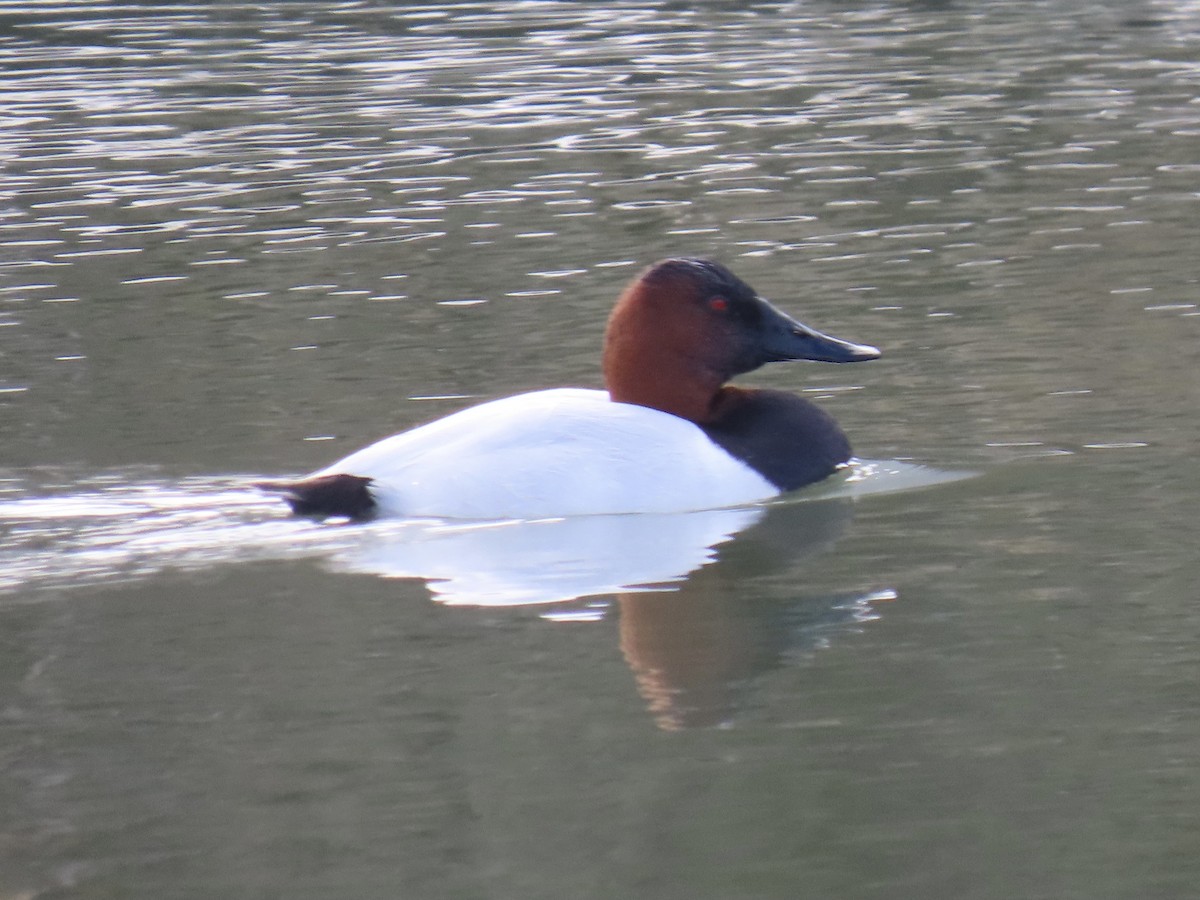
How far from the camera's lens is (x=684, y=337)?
7.67 metres

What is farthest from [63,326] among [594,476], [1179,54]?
[1179,54]

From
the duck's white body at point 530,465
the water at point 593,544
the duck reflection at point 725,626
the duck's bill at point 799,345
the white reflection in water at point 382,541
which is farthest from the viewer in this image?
the duck's bill at point 799,345

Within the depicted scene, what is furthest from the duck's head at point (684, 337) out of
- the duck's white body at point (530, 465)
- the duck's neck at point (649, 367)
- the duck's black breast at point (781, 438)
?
the duck's white body at point (530, 465)

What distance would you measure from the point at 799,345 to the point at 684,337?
50 cm

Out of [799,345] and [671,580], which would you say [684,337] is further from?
[671,580]

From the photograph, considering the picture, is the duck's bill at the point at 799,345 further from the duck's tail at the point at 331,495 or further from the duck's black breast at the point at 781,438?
the duck's tail at the point at 331,495

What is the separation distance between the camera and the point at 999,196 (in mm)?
13039

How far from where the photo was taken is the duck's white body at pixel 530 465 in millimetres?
7113

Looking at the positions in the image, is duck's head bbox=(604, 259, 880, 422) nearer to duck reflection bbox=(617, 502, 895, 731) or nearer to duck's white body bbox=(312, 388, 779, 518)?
duck's white body bbox=(312, 388, 779, 518)

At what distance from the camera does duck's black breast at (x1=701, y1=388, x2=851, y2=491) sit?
7605 mm

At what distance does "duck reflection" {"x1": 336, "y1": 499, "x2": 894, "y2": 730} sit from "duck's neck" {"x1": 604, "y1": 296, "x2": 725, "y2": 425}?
0.53 meters

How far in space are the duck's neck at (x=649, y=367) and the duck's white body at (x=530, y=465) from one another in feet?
1.20

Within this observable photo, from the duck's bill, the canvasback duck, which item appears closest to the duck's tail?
the canvasback duck

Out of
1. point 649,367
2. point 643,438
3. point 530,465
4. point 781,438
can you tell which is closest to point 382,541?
point 530,465
